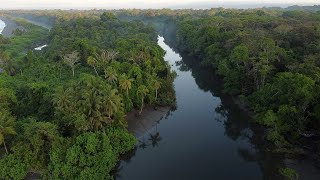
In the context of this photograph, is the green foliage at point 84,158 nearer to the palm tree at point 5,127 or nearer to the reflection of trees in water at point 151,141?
the palm tree at point 5,127

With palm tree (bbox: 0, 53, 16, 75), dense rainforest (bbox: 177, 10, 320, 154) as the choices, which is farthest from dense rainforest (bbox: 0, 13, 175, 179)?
dense rainforest (bbox: 177, 10, 320, 154)

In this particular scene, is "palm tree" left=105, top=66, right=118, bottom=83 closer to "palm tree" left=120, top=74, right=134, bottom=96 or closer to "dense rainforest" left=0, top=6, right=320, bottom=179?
"dense rainforest" left=0, top=6, right=320, bottom=179

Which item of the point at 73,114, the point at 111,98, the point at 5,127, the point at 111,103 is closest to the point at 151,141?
the point at 111,103

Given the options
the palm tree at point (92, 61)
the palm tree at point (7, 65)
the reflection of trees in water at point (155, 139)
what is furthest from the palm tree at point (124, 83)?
the palm tree at point (7, 65)

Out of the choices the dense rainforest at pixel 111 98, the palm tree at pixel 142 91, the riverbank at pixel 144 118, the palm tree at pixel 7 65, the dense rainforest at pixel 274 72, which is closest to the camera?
the dense rainforest at pixel 111 98

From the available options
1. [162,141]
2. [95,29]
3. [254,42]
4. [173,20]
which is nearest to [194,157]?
[162,141]

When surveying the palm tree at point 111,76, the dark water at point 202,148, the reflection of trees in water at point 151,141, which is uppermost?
the palm tree at point 111,76
